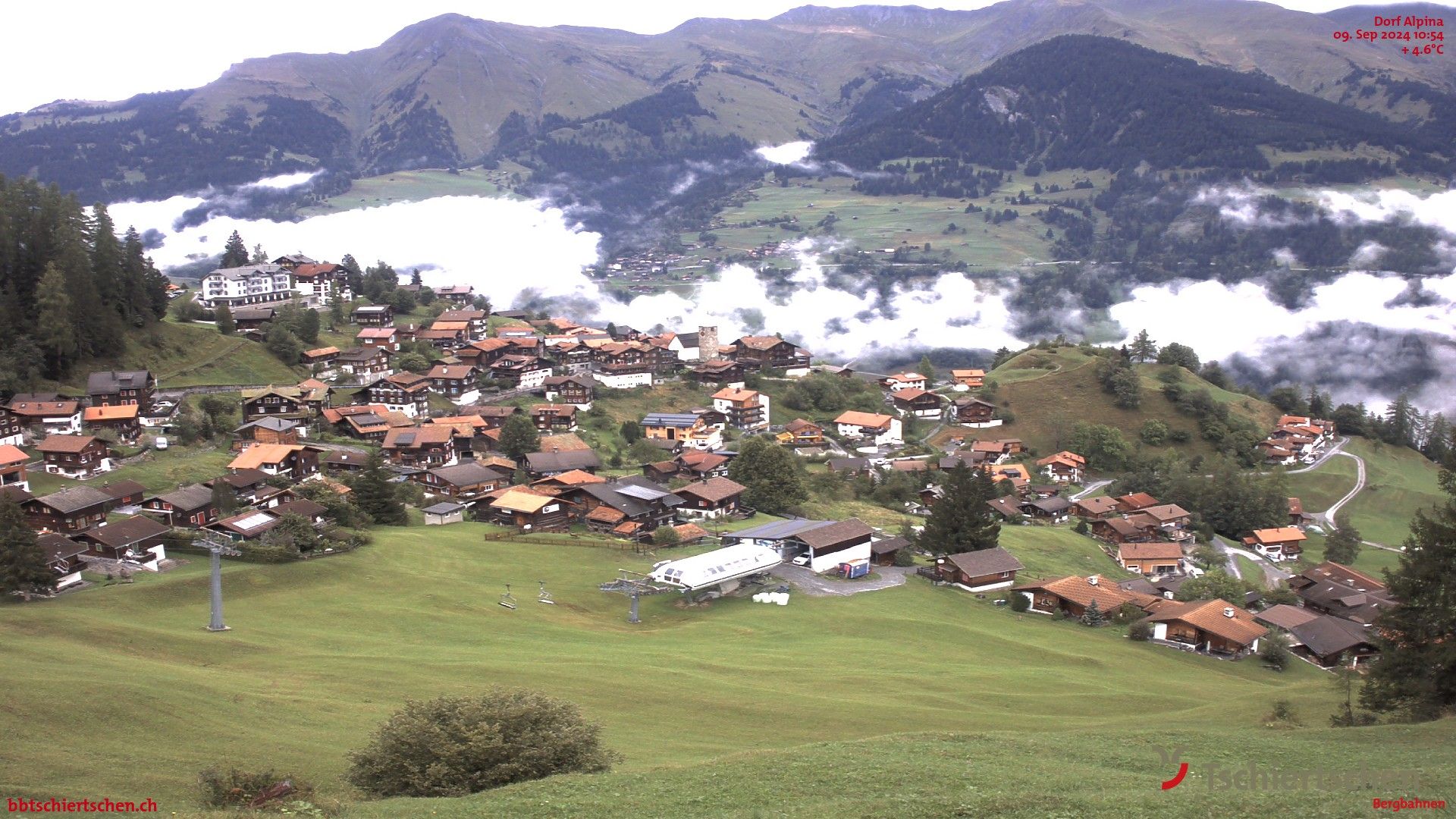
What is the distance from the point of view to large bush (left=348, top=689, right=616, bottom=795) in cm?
1758

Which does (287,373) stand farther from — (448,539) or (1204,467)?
(1204,467)

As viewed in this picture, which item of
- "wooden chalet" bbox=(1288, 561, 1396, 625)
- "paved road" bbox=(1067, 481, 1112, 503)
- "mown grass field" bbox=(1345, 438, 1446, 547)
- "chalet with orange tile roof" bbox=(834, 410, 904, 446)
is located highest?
"chalet with orange tile roof" bbox=(834, 410, 904, 446)

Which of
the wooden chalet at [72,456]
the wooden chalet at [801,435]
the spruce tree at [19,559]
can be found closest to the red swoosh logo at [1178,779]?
the spruce tree at [19,559]

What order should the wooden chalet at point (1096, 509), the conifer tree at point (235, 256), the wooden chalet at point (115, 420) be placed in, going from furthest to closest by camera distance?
the conifer tree at point (235, 256) < the wooden chalet at point (1096, 509) < the wooden chalet at point (115, 420)

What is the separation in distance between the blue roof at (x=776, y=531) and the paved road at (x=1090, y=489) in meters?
31.9

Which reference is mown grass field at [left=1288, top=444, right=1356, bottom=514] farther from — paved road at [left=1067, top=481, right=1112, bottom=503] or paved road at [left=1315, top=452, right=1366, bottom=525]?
paved road at [left=1067, top=481, right=1112, bottom=503]

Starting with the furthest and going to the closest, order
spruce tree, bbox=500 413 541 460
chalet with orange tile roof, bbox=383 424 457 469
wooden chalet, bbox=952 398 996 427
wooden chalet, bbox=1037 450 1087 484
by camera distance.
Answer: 1. wooden chalet, bbox=952 398 996 427
2. wooden chalet, bbox=1037 450 1087 484
3. spruce tree, bbox=500 413 541 460
4. chalet with orange tile roof, bbox=383 424 457 469

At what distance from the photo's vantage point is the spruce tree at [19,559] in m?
31.3

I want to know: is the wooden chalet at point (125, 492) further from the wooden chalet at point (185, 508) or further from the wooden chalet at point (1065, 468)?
the wooden chalet at point (1065, 468)

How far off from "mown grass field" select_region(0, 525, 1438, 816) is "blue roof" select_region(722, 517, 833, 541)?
5798 millimetres

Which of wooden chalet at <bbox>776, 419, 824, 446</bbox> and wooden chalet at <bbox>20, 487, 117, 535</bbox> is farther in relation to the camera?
wooden chalet at <bbox>776, 419, 824, 446</bbox>

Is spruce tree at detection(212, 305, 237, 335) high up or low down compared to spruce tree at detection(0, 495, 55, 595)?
up

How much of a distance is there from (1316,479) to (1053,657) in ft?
214

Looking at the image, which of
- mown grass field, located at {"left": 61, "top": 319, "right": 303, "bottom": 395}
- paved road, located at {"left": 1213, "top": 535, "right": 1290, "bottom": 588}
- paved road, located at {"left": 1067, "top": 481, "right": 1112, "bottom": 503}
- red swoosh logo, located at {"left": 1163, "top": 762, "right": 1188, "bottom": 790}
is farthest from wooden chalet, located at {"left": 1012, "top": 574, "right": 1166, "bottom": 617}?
mown grass field, located at {"left": 61, "top": 319, "right": 303, "bottom": 395}
